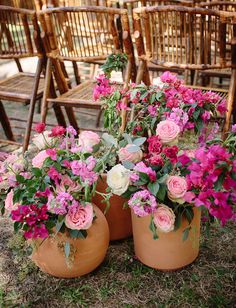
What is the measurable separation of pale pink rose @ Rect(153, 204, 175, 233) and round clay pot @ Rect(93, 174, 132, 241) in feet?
1.04

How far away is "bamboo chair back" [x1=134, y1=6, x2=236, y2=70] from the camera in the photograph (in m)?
1.95

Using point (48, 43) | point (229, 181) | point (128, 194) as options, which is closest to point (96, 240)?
point (128, 194)

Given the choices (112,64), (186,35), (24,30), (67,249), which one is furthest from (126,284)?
(24,30)

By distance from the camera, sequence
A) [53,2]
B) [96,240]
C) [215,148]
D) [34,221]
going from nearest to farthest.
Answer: [215,148] → [34,221] → [96,240] → [53,2]

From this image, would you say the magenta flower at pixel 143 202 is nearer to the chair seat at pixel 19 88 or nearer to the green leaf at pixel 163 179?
the green leaf at pixel 163 179

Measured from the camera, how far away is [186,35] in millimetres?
2062

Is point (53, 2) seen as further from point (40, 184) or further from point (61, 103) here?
point (40, 184)

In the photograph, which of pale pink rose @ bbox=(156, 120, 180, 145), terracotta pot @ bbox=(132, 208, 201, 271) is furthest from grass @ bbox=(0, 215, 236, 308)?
pale pink rose @ bbox=(156, 120, 180, 145)

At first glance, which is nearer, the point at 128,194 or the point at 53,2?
the point at 128,194

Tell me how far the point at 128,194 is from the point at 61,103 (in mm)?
1028

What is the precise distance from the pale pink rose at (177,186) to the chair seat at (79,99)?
0.89m

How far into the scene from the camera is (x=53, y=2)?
9.30 feet

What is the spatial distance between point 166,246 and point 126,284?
0.76 ft

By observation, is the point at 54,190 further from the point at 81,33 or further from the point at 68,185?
the point at 81,33
